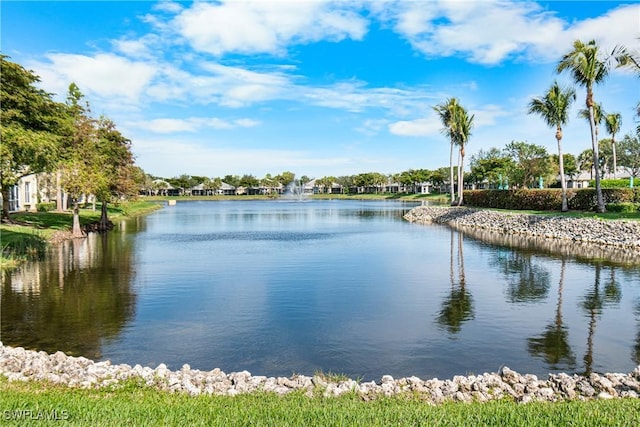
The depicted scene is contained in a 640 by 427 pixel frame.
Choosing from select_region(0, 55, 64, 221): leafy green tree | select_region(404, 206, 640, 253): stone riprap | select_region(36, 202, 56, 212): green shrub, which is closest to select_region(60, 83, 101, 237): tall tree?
select_region(0, 55, 64, 221): leafy green tree

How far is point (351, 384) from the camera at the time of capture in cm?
868

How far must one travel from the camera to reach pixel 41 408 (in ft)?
21.6

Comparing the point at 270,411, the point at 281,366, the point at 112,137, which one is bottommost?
the point at 281,366

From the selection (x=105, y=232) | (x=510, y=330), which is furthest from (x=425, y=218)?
(x=510, y=330)

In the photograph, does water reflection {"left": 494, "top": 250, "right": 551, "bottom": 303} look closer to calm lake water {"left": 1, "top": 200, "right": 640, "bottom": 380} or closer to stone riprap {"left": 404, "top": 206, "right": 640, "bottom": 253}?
calm lake water {"left": 1, "top": 200, "right": 640, "bottom": 380}

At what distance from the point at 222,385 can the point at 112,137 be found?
3798cm

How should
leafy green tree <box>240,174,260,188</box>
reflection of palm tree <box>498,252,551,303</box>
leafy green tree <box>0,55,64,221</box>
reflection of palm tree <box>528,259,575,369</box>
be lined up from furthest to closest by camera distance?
1. leafy green tree <box>240,174,260,188</box>
2. leafy green tree <box>0,55,64,221</box>
3. reflection of palm tree <box>498,252,551,303</box>
4. reflection of palm tree <box>528,259,575,369</box>

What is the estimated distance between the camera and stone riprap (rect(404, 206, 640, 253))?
99.7ft

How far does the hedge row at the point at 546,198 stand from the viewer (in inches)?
1570

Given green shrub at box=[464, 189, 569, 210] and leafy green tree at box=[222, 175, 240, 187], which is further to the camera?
leafy green tree at box=[222, 175, 240, 187]

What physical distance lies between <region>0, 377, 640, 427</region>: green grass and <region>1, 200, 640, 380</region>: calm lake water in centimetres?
291

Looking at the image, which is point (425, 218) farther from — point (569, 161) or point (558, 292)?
point (569, 161)

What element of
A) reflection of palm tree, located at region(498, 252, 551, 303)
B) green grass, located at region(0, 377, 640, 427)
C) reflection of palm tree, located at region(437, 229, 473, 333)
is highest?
green grass, located at region(0, 377, 640, 427)

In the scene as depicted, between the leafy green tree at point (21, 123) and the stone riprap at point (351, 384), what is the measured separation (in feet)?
45.8
